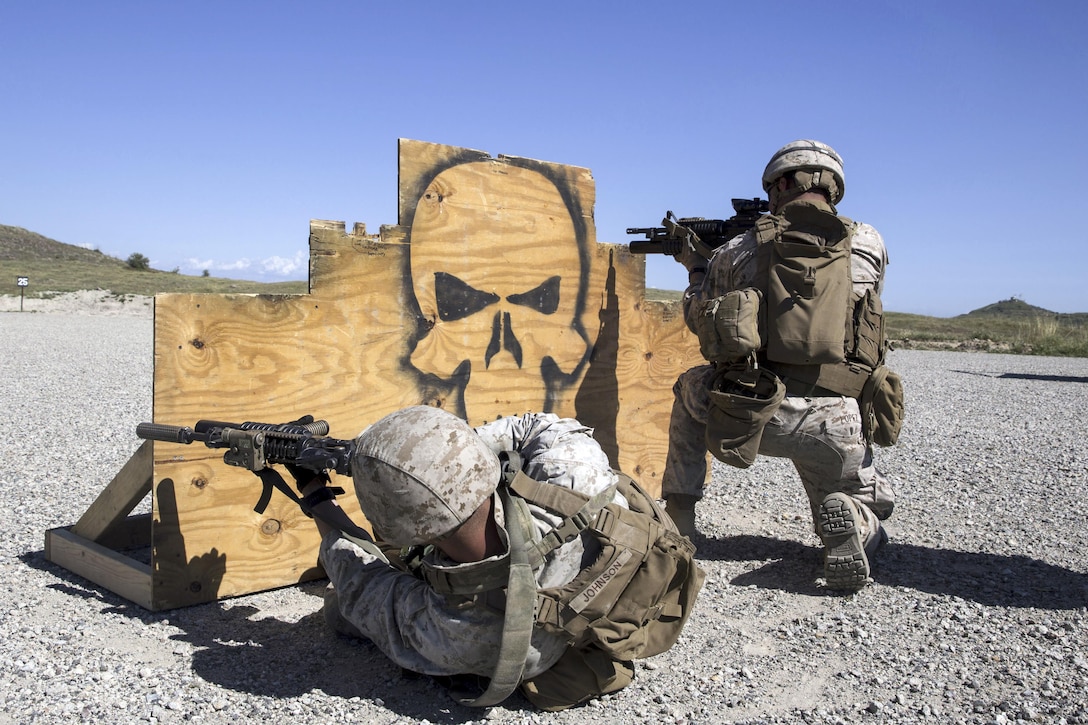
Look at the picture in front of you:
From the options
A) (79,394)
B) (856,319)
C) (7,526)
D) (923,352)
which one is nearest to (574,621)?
(856,319)

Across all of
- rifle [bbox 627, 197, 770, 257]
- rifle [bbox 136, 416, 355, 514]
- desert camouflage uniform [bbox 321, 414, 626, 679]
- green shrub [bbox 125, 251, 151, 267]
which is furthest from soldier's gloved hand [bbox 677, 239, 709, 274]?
green shrub [bbox 125, 251, 151, 267]

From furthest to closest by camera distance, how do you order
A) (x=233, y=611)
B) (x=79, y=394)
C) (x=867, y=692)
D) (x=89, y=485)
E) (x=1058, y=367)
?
(x=1058, y=367) → (x=79, y=394) → (x=89, y=485) → (x=233, y=611) → (x=867, y=692)

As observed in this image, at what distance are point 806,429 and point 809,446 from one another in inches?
4.3

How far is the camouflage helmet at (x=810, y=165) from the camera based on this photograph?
4117 mm

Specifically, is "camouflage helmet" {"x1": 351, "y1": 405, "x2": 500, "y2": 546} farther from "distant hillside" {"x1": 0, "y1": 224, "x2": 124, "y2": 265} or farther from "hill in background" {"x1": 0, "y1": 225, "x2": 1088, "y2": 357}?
"distant hillside" {"x1": 0, "y1": 224, "x2": 124, "y2": 265}

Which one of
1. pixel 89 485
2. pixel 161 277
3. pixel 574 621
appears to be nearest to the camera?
pixel 574 621

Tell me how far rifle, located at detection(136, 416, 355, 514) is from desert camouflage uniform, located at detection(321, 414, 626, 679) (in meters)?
0.38

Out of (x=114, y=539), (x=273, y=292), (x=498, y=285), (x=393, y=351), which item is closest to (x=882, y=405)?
(x=498, y=285)

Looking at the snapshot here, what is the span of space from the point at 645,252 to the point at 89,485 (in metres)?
4.40

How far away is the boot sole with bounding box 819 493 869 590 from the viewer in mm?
3843

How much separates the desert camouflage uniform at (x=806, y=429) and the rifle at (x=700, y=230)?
1.77 feet

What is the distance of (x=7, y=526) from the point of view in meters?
4.77

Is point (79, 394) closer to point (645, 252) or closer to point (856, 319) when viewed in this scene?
point (645, 252)

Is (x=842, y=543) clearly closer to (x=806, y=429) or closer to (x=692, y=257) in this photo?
(x=806, y=429)
